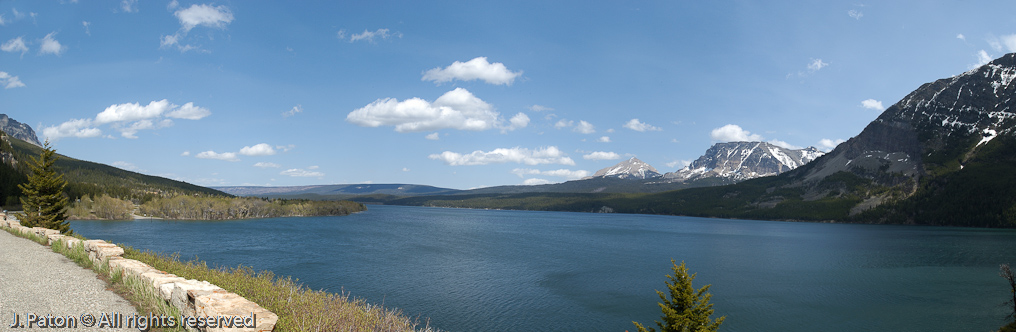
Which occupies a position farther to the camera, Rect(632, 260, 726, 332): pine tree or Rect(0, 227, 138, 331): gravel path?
Rect(632, 260, 726, 332): pine tree

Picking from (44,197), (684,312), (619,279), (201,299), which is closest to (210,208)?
(44,197)

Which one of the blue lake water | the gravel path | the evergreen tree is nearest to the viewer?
the gravel path

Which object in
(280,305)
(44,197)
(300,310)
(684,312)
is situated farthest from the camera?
(44,197)

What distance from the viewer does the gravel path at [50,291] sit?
496 inches

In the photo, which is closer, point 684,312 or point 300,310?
point 300,310

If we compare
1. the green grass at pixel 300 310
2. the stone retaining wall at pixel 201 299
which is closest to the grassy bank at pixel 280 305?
the green grass at pixel 300 310

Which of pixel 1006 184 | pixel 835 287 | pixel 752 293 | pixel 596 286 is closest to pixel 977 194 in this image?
pixel 1006 184

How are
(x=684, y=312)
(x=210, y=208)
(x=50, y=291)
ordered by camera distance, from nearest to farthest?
(x=50, y=291), (x=684, y=312), (x=210, y=208)

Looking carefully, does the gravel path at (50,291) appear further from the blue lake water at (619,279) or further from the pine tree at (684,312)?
the blue lake water at (619,279)

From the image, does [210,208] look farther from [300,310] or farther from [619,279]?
[300,310]

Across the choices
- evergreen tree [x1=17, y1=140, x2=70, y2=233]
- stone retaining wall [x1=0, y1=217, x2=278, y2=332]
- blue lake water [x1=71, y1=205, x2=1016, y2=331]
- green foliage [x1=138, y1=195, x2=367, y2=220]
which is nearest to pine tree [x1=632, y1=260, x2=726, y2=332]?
blue lake water [x1=71, y1=205, x2=1016, y2=331]

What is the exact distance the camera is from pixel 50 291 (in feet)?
49.1

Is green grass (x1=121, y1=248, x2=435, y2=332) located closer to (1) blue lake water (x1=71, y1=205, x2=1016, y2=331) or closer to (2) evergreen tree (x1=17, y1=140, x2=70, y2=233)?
(1) blue lake water (x1=71, y1=205, x2=1016, y2=331)

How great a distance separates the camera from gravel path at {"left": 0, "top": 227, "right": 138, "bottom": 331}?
1260 cm
